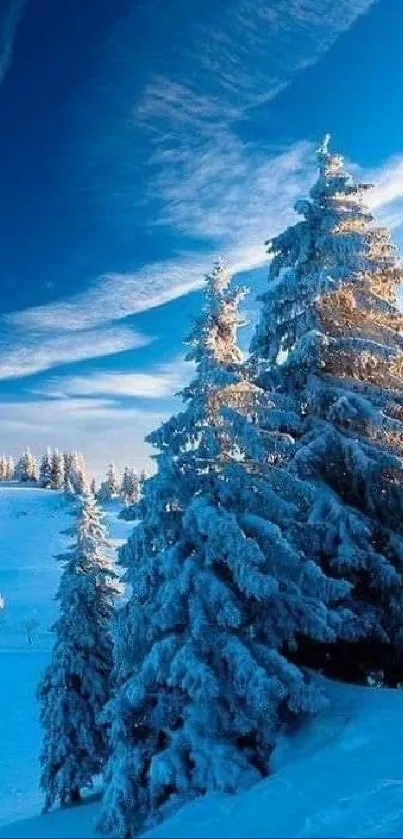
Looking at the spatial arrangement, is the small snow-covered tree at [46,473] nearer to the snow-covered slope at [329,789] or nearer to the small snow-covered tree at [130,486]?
the small snow-covered tree at [130,486]

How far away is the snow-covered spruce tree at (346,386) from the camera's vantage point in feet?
44.1

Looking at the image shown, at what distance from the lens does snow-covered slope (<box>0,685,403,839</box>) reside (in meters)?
7.52

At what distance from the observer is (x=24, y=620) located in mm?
62469

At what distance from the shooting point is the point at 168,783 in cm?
1062

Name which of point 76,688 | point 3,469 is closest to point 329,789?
point 76,688

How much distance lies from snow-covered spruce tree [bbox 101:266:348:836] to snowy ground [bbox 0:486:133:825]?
6202 mm

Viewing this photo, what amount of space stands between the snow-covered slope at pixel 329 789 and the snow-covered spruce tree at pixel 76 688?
200 inches

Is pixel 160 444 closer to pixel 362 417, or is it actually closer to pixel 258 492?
pixel 258 492

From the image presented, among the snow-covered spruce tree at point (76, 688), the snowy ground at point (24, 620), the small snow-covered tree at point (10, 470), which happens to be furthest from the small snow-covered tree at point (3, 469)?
the snow-covered spruce tree at point (76, 688)

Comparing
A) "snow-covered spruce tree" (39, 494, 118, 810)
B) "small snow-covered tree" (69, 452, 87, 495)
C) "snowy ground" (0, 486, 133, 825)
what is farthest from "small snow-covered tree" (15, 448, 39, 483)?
Answer: "snow-covered spruce tree" (39, 494, 118, 810)

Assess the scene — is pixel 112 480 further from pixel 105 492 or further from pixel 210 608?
pixel 210 608

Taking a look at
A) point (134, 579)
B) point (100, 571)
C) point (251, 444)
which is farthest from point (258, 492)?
point (100, 571)

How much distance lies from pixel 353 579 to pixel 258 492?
9.50ft

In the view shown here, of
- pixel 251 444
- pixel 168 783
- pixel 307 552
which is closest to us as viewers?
pixel 168 783
